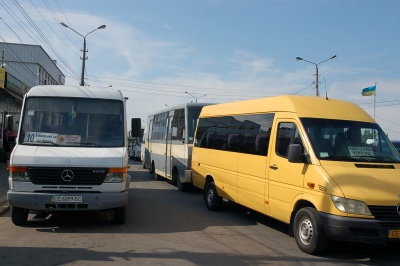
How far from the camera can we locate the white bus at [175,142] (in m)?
14.0

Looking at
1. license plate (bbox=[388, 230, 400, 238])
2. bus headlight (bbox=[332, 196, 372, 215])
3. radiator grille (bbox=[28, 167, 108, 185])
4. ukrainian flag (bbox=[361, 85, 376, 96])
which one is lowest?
license plate (bbox=[388, 230, 400, 238])

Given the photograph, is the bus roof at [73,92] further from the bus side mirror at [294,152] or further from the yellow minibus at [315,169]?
the bus side mirror at [294,152]

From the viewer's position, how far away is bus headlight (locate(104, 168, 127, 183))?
7.98m

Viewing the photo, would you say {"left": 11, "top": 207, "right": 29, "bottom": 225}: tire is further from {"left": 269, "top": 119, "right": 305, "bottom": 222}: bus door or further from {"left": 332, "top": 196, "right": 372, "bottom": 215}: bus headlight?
{"left": 332, "top": 196, "right": 372, "bottom": 215}: bus headlight

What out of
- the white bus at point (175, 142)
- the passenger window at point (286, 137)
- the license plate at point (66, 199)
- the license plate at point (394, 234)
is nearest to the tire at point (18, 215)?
the license plate at point (66, 199)

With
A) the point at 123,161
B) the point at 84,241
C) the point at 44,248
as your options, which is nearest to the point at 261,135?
the point at 123,161

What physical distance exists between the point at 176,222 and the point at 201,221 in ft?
1.98

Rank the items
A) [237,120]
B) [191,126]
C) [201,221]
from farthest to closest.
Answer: [191,126]
[237,120]
[201,221]

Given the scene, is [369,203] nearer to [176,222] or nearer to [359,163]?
[359,163]

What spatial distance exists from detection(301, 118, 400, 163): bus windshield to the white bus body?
12.0 feet

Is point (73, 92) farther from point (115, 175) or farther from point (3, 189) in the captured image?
point (3, 189)

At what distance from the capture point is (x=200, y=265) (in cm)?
604

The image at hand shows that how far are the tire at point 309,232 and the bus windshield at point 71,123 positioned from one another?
3.88 metres

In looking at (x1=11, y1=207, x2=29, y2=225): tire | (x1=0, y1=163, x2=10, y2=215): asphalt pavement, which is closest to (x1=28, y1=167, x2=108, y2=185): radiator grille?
(x1=11, y1=207, x2=29, y2=225): tire
